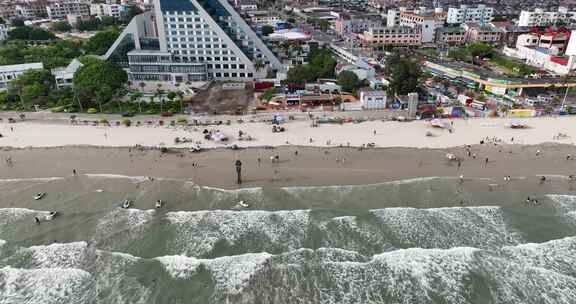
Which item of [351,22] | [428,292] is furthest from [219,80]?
[351,22]

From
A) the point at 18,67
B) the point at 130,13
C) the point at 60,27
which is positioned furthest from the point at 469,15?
the point at 60,27

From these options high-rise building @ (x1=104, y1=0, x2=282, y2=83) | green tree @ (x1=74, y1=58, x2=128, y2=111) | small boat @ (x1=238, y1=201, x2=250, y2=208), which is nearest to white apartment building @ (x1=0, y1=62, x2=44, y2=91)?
green tree @ (x1=74, y1=58, x2=128, y2=111)

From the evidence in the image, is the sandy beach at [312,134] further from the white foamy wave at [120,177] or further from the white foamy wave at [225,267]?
the white foamy wave at [225,267]

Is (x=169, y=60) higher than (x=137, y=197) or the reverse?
higher

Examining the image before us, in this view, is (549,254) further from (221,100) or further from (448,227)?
(221,100)

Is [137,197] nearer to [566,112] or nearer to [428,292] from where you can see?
[428,292]

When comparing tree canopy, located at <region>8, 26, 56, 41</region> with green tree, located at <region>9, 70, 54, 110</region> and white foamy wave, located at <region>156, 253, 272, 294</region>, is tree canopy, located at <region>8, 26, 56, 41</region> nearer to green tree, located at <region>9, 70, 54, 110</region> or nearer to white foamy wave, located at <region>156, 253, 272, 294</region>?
green tree, located at <region>9, 70, 54, 110</region>
